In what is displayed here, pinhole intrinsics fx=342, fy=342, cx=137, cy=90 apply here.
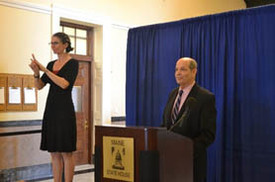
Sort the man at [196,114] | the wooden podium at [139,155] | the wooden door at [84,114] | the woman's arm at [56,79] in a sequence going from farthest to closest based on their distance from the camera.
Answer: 1. the wooden door at [84,114]
2. the woman's arm at [56,79]
3. the man at [196,114]
4. the wooden podium at [139,155]

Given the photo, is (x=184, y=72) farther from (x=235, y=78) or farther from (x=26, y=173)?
(x=26, y=173)

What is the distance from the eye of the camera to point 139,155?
4.21ft

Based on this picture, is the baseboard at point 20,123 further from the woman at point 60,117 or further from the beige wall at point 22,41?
the woman at point 60,117

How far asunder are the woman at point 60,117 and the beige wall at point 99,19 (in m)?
2.24

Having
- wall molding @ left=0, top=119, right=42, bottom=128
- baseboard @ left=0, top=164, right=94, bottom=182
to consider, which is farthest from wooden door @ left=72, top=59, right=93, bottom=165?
wall molding @ left=0, top=119, right=42, bottom=128

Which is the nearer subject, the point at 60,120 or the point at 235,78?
the point at 60,120

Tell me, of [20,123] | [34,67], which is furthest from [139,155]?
[20,123]

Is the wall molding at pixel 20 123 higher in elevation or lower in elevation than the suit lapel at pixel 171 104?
lower

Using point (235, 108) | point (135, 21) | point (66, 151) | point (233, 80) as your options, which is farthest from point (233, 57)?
point (135, 21)

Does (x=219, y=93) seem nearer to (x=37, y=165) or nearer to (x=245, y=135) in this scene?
(x=245, y=135)

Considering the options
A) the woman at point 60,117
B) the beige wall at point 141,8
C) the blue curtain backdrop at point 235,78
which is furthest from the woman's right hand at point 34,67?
the beige wall at point 141,8

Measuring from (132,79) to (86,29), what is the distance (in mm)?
2159

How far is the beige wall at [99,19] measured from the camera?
15.8 feet

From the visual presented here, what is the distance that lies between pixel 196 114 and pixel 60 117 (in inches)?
43.8
